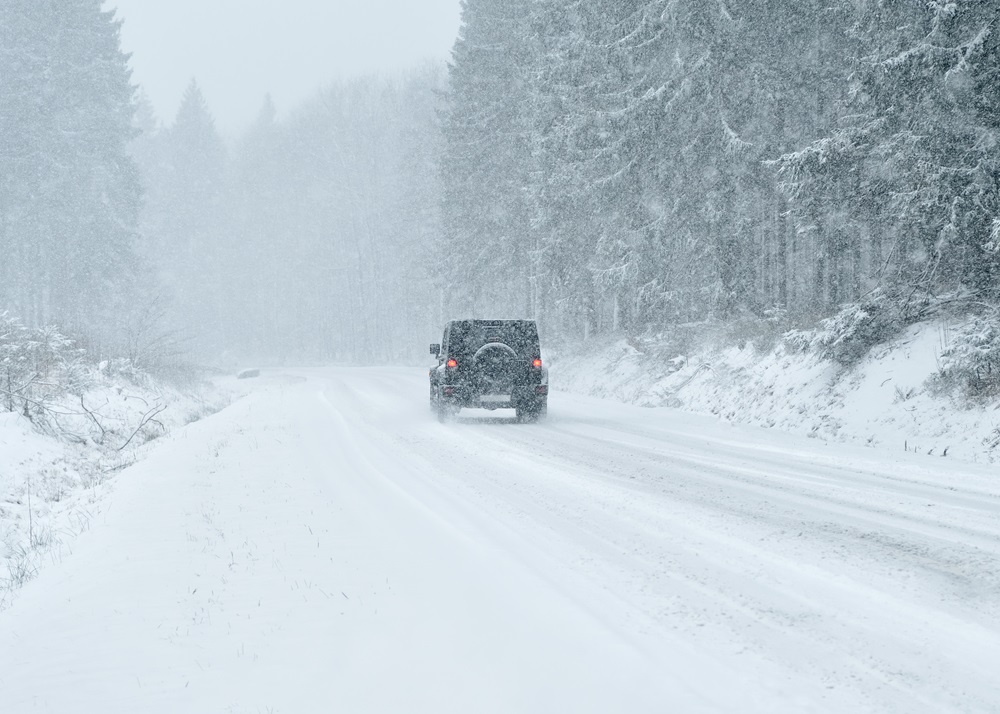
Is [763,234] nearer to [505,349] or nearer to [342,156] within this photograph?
[505,349]

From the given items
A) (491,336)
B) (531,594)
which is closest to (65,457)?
(491,336)

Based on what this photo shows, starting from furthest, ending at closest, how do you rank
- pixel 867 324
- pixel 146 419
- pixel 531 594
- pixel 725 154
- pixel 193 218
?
pixel 193 218, pixel 725 154, pixel 146 419, pixel 867 324, pixel 531 594

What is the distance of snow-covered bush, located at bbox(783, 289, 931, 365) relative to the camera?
12.5m

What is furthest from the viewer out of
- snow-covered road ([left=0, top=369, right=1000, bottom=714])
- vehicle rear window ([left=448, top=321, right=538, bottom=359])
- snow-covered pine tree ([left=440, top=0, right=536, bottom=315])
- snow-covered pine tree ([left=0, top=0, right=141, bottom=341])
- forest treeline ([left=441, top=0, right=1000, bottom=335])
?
snow-covered pine tree ([left=0, top=0, right=141, bottom=341])

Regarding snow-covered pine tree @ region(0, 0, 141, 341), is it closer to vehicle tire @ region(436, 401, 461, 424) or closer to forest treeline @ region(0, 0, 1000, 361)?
forest treeline @ region(0, 0, 1000, 361)

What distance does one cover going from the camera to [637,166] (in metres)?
21.4

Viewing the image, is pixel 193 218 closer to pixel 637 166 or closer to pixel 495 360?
pixel 637 166

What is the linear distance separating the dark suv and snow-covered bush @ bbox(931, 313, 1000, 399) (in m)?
7.47

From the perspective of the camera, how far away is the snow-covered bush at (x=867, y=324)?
12.5 meters

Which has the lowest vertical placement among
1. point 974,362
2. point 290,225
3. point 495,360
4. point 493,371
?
point 493,371

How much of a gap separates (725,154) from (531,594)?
53.2 ft

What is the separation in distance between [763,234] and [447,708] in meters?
23.7

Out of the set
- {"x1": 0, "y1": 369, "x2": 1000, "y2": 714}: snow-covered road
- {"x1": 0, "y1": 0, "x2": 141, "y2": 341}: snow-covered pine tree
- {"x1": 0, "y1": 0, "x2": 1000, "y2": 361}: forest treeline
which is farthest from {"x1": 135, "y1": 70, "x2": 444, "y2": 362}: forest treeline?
{"x1": 0, "y1": 369, "x2": 1000, "y2": 714}: snow-covered road

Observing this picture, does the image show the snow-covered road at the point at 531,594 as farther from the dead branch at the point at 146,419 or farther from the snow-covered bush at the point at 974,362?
the dead branch at the point at 146,419
